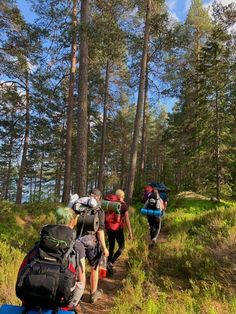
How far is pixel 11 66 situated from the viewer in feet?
53.8

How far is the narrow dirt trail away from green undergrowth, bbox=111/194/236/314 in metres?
0.28

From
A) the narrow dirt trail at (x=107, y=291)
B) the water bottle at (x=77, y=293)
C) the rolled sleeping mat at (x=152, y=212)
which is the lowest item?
the narrow dirt trail at (x=107, y=291)

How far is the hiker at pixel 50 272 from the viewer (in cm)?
302

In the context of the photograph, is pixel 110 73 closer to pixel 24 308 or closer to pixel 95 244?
pixel 95 244

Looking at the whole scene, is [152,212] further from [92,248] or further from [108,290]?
[92,248]

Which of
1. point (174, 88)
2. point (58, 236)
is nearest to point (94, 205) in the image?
point (58, 236)

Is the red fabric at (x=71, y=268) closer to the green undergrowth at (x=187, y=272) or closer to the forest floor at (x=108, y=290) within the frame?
the green undergrowth at (x=187, y=272)

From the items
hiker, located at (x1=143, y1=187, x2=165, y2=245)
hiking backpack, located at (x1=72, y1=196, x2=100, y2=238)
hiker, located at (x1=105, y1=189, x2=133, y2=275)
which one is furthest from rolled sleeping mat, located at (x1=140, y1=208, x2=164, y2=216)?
hiking backpack, located at (x1=72, y1=196, x2=100, y2=238)

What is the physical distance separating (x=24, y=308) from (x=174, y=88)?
19.5m

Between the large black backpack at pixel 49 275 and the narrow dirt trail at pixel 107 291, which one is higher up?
the large black backpack at pixel 49 275

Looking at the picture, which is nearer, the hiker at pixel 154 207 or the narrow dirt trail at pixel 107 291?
the narrow dirt trail at pixel 107 291

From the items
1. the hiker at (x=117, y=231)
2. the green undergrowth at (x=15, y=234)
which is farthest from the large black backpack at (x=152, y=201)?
the green undergrowth at (x=15, y=234)

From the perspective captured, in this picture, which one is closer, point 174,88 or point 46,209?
point 46,209

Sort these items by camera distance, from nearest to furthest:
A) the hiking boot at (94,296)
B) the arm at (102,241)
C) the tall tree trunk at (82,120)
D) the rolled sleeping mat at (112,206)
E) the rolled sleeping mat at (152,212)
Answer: the arm at (102,241)
the hiking boot at (94,296)
the rolled sleeping mat at (112,206)
the rolled sleeping mat at (152,212)
the tall tree trunk at (82,120)
